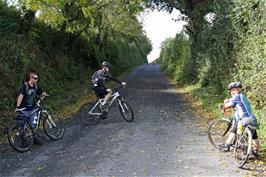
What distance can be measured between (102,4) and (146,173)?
831 inches

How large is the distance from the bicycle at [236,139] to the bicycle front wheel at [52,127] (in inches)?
169

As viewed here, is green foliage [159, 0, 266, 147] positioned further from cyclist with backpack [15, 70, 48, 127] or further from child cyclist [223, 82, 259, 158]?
cyclist with backpack [15, 70, 48, 127]

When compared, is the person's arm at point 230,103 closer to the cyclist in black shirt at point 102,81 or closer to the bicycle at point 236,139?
the bicycle at point 236,139

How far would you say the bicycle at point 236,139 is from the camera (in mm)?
9258

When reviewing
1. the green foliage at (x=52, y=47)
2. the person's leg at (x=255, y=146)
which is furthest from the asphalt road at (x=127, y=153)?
the green foliage at (x=52, y=47)

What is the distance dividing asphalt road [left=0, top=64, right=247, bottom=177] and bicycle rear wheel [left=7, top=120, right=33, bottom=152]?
244 millimetres

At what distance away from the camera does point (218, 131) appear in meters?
11.2

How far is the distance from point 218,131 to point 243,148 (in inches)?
70.0

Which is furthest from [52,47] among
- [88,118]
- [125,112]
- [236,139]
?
[236,139]

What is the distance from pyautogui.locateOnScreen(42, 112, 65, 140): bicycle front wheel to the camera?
1245cm

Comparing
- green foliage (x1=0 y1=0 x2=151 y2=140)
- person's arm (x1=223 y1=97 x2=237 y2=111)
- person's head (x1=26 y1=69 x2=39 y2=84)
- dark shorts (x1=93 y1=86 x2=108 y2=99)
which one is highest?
green foliage (x1=0 y1=0 x2=151 y2=140)

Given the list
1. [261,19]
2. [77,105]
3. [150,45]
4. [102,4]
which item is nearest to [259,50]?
[261,19]

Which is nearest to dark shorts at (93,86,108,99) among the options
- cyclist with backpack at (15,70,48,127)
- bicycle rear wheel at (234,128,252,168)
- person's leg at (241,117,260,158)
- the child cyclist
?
cyclist with backpack at (15,70,48,127)

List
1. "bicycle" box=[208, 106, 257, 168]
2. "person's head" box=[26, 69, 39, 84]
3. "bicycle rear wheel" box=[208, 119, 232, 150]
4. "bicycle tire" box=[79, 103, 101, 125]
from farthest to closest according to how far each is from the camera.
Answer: "bicycle tire" box=[79, 103, 101, 125]
"person's head" box=[26, 69, 39, 84]
"bicycle rear wheel" box=[208, 119, 232, 150]
"bicycle" box=[208, 106, 257, 168]
